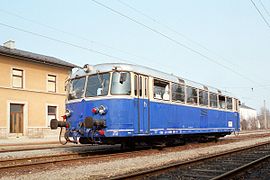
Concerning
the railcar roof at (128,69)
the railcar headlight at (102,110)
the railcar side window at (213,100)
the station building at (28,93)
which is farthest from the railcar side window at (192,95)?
the station building at (28,93)

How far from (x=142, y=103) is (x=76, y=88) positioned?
2672 millimetres

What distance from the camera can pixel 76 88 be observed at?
13.4m

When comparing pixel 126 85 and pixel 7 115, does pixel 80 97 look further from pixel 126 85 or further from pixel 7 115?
pixel 7 115

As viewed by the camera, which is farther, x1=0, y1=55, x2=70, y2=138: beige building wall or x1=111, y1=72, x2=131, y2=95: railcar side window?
x1=0, y1=55, x2=70, y2=138: beige building wall

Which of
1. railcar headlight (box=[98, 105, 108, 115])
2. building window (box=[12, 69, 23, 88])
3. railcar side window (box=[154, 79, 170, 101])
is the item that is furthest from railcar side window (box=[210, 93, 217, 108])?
building window (box=[12, 69, 23, 88])

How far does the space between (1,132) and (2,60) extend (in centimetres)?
618

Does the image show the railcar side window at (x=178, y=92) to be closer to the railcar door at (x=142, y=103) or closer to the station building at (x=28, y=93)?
the railcar door at (x=142, y=103)

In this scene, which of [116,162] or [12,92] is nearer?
[116,162]

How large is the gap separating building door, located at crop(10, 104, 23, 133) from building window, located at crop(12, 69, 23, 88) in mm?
1829

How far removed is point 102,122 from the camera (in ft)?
38.2

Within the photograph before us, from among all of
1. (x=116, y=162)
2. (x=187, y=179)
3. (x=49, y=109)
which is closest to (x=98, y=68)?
(x=116, y=162)

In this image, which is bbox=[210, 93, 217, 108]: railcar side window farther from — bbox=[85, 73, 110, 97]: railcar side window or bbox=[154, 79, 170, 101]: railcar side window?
bbox=[85, 73, 110, 97]: railcar side window

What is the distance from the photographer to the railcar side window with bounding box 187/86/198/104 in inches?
650

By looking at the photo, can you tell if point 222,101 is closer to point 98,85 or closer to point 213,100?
point 213,100
